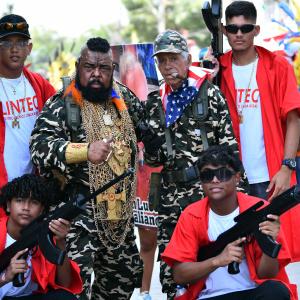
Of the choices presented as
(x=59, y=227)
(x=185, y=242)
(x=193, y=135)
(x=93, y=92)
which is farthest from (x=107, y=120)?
(x=185, y=242)

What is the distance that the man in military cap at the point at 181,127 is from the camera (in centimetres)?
644

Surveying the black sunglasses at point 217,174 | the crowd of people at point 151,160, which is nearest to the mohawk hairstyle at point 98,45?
the crowd of people at point 151,160

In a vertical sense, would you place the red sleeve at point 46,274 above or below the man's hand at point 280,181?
below

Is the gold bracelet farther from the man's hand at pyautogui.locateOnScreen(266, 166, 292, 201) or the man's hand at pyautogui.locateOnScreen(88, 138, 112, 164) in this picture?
the man's hand at pyautogui.locateOnScreen(266, 166, 292, 201)

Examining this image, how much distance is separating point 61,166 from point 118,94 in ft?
2.28

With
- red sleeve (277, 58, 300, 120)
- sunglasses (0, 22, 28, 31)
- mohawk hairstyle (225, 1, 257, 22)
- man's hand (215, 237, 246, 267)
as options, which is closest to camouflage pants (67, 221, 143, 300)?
man's hand (215, 237, 246, 267)

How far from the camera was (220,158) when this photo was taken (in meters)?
5.87

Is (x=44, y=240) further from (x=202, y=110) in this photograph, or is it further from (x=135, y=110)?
(x=202, y=110)

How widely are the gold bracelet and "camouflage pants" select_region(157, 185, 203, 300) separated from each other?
0.77 m

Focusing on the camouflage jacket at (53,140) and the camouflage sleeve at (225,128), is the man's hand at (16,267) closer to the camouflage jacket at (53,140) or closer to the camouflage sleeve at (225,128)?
the camouflage jacket at (53,140)

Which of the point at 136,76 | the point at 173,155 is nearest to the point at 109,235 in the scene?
the point at 173,155

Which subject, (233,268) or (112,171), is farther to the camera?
(112,171)

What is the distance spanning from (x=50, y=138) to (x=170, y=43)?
3.29ft

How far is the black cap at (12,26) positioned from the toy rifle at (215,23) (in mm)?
1225
